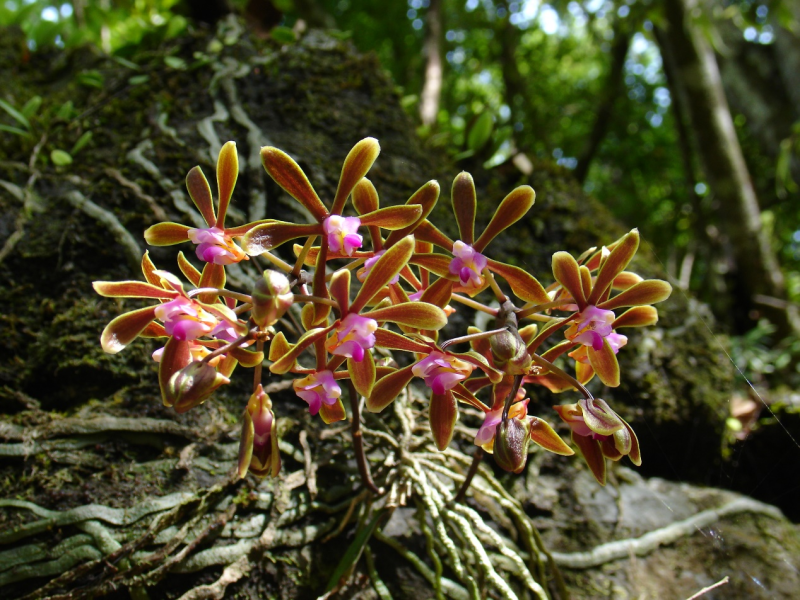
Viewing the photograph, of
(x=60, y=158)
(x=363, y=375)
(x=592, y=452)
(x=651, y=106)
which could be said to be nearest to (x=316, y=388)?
(x=363, y=375)

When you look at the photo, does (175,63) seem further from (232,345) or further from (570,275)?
(570,275)

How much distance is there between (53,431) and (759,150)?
545 cm

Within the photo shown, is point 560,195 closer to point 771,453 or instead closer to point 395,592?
point 771,453

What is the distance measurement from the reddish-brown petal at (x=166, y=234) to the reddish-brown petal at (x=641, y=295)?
567 mm

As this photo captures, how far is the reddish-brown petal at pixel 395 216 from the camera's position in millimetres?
621

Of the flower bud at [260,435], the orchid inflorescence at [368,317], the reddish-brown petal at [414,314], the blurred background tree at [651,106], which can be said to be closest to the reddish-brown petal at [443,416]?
the orchid inflorescence at [368,317]


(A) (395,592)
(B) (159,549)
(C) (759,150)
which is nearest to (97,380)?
(B) (159,549)

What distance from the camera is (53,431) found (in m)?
0.97

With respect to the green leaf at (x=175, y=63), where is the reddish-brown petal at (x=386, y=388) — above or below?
below

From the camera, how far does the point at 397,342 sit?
25.6 inches

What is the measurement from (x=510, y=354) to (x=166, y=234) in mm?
477

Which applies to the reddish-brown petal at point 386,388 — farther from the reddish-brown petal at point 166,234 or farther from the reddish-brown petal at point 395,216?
the reddish-brown petal at point 166,234

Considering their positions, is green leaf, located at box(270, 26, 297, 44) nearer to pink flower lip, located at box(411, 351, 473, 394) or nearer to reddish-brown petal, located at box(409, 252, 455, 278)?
reddish-brown petal, located at box(409, 252, 455, 278)

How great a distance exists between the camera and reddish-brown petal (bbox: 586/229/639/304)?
2.16 ft
